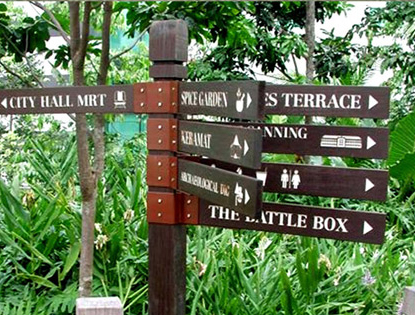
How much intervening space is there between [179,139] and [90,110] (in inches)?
19.4

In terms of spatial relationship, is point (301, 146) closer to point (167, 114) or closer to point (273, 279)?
point (167, 114)

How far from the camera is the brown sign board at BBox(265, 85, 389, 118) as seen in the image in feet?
8.77

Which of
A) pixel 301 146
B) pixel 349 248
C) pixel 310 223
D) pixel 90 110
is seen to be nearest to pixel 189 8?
pixel 90 110

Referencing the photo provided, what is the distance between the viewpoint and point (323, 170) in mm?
2818

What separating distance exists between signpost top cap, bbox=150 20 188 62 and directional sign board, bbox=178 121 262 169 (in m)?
0.31

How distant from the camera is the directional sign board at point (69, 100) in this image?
316 centimetres

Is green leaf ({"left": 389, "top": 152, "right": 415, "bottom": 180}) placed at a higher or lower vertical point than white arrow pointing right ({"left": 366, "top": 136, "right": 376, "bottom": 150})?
lower

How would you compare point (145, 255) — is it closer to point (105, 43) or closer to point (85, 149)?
point (85, 149)

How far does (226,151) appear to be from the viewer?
8.32 ft

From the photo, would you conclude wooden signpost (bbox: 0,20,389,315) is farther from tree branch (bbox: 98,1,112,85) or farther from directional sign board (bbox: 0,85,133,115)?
tree branch (bbox: 98,1,112,85)

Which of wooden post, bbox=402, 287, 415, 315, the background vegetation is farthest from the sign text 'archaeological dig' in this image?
the background vegetation

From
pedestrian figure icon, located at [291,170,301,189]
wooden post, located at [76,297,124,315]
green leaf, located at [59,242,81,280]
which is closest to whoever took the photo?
wooden post, located at [76,297,124,315]

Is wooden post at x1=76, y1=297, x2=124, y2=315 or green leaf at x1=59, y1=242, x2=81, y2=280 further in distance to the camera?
green leaf at x1=59, y1=242, x2=81, y2=280

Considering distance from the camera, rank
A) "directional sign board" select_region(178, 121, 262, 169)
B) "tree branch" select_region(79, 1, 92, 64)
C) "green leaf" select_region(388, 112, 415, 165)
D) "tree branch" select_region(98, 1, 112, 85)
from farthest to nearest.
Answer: "green leaf" select_region(388, 112, 415, 165) → "tree branch" select_region(98, 1, 112, 85) → "tree branch" select_region(79, 1, 92, 64) → "directional sign board" select_region(178, 121, 262, 169)
